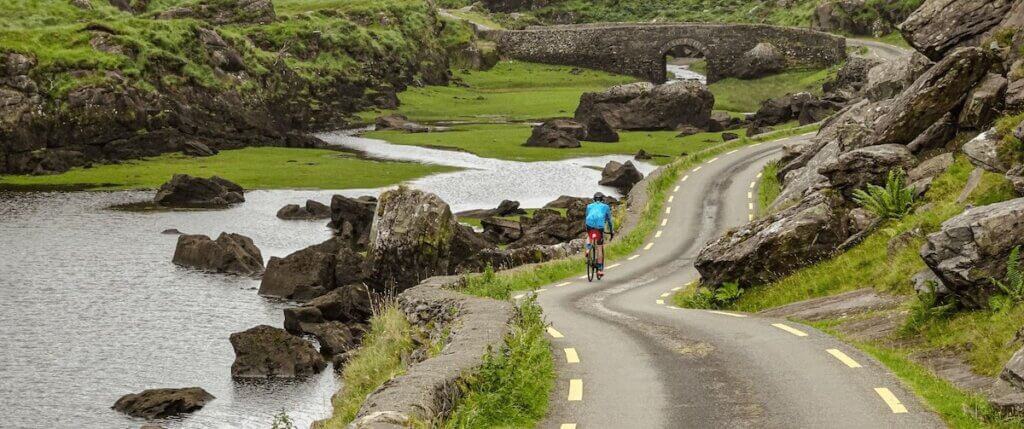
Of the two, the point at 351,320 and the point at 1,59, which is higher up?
the point at 1,59

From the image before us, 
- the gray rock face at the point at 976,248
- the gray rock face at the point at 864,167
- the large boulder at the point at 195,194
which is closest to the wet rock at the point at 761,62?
the large boulder at the point at 195,194

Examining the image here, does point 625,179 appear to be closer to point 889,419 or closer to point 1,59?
point 1,59

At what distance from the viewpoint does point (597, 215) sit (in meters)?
34.8

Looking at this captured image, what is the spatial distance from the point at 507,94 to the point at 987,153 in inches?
4320

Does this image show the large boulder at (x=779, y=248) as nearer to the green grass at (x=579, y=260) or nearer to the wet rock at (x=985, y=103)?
the wet rock at (x=985, y=103)

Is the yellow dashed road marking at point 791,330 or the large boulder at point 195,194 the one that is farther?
the large boulder at point 195,194

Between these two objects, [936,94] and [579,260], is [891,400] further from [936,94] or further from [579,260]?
[579,260]

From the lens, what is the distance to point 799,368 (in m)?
19.0

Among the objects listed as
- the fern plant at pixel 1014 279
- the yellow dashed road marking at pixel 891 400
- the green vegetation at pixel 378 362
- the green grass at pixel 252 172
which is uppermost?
the fern plant at pixel 1014 279

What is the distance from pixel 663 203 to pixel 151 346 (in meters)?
27.4

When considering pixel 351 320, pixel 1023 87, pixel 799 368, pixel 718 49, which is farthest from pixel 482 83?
pixel 799 368

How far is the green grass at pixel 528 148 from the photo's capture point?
91688mm

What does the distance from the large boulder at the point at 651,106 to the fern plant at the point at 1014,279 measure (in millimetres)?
84731

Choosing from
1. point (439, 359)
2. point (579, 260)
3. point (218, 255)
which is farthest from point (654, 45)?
point (439, 359)
